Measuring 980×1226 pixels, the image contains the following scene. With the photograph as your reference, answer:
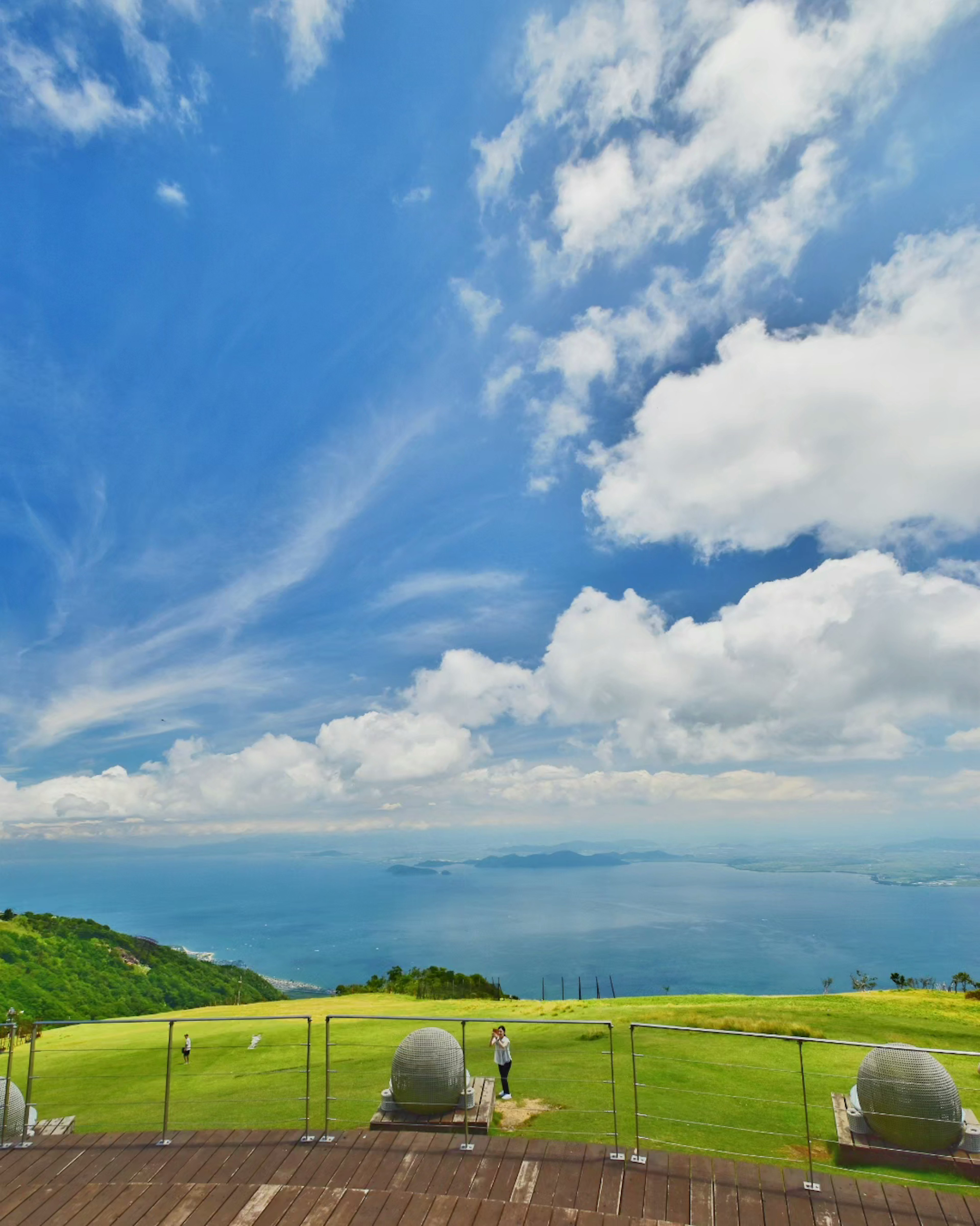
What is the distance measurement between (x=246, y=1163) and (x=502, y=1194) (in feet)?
10.4

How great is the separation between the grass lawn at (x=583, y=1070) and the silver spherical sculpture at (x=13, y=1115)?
262cm

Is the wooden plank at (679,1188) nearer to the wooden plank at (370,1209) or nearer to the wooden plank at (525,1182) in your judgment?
the wooden plank at (525,1182)

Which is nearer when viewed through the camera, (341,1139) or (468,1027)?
(341,1139)

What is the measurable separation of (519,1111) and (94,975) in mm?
103884

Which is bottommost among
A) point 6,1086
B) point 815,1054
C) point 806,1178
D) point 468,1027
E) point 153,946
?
point 153,946

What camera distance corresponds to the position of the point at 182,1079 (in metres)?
17.6

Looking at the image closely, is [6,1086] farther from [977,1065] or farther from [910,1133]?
[977,1065]

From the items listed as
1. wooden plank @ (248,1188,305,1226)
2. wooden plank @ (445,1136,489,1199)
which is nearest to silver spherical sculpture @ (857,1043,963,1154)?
wooden plank @ (445,1136,489,1199)

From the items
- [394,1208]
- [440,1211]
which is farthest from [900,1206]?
[394,1208]

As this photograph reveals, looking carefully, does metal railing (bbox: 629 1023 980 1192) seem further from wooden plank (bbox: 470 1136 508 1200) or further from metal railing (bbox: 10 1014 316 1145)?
metal railing (bbox: 10 1014 316 1145)

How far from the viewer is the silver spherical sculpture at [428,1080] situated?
404 inches

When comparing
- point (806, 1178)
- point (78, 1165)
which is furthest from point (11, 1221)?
point (806, 1178)

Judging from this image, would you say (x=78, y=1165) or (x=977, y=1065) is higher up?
(x=78, y=1165)

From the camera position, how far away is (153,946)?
109688 mm
